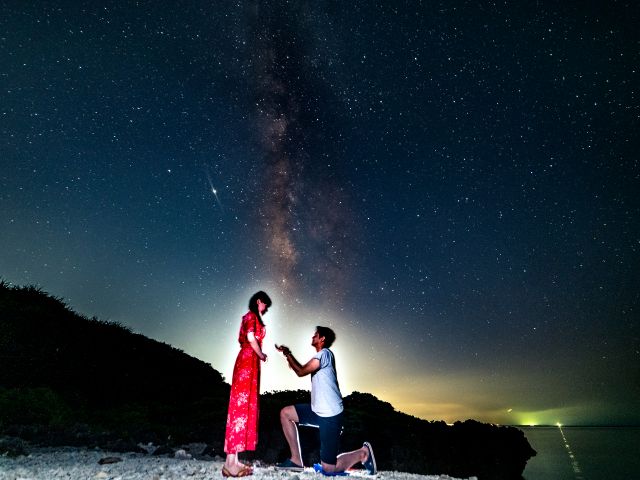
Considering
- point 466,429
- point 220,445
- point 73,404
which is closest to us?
point 220,445

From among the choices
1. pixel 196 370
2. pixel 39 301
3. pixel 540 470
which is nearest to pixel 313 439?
pixel 196 370

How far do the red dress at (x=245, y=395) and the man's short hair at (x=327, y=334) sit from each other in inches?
38.4

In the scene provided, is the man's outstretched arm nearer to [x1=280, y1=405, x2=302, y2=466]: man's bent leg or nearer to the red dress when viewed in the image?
the red dress

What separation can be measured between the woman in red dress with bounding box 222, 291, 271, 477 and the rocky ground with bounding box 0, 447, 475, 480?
43 cm

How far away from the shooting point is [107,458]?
6445 mm

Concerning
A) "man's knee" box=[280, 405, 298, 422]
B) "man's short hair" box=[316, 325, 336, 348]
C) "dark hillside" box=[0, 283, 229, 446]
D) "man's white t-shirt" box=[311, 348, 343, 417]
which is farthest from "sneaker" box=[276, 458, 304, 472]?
"dark hillside" box=[0, 283, 229, 446]

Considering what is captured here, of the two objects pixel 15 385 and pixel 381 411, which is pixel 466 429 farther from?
pixel 15 385

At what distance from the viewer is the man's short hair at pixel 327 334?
6473 millimetres

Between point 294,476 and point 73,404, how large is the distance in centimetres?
948

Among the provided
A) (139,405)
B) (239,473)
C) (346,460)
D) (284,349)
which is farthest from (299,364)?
(139,405)

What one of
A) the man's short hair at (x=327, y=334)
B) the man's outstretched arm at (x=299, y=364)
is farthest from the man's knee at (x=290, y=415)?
the man's short hair at (x=327, y=334)

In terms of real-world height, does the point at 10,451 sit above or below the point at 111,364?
below

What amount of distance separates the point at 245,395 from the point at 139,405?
9576mm

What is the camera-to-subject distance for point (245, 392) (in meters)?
5.91
